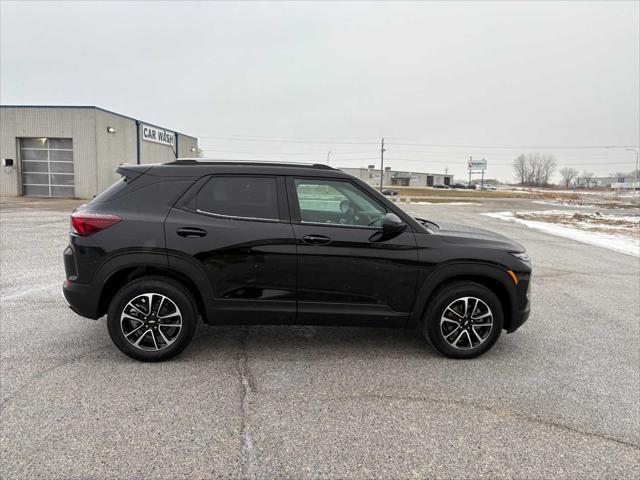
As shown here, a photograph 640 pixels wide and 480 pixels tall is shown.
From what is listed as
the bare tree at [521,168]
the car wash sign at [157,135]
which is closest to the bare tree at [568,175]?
the bare tree at [521,168]

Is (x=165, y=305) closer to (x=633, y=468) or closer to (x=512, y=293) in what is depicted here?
(x=512, y=293)

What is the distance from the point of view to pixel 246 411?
318 centimetres

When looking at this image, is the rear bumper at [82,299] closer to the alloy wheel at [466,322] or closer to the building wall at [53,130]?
the alloy wheel at [466,322]

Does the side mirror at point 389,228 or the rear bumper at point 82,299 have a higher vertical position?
the side mirror at point 389,228

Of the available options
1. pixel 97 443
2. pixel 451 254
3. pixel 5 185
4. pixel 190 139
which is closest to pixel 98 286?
pixel 97 443

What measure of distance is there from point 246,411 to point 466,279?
7.61ft

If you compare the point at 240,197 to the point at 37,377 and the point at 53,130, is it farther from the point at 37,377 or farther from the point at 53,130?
the point at 53,130

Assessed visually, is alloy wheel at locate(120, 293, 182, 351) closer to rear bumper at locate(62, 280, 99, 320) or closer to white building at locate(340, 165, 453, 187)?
rear bumper at locate(62, 280, 99, 320)

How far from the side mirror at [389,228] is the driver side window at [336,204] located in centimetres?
13

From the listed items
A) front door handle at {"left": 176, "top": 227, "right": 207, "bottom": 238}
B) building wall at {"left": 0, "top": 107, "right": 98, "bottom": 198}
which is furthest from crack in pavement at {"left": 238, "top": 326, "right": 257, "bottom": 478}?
building wall at {"left": 0, "top": 107, "right": 98, "bottom": 198}

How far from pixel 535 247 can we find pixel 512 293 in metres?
8.86

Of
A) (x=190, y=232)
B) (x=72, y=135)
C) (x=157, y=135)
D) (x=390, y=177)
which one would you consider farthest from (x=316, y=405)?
(x=390, y=177)

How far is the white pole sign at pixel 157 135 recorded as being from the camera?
34.4 metres

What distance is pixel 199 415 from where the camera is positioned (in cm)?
312
